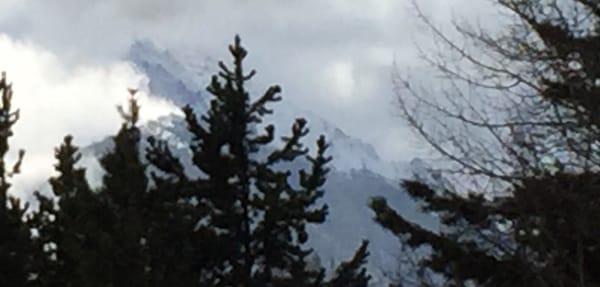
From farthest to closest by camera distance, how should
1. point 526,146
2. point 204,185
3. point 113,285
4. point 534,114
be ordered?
point 204,185 → point 113,285 → point 534,114 → point 526,146

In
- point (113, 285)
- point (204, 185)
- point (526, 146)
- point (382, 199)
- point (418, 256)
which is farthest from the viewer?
point (204, 185)

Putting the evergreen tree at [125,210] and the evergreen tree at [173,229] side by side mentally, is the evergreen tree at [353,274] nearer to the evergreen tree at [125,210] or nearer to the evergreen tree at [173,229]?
the evergreen tree at [173,229]

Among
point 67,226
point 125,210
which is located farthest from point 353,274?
point 125,210

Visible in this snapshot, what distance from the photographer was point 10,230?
15.8 m

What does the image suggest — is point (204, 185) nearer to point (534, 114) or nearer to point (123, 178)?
point (123, 178)

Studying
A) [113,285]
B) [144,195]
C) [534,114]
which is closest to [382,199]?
[534,114]

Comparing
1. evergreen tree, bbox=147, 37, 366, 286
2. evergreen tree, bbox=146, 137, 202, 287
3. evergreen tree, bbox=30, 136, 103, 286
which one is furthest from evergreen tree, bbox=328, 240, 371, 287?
evergreen tree, bbox=30, 136, 103, 286

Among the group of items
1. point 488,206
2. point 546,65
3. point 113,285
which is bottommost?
point 113,285

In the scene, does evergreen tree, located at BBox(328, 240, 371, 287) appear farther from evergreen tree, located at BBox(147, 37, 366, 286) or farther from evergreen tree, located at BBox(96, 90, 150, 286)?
evergreen tree, located at BBox(96, 90, 150, 286)

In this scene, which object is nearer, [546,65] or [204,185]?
[546,65]

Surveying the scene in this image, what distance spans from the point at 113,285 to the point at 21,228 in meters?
3.56

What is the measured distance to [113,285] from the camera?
12.8 m

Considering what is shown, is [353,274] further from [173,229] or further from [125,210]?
[125,210]

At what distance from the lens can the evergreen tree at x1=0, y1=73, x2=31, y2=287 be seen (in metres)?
15.6
